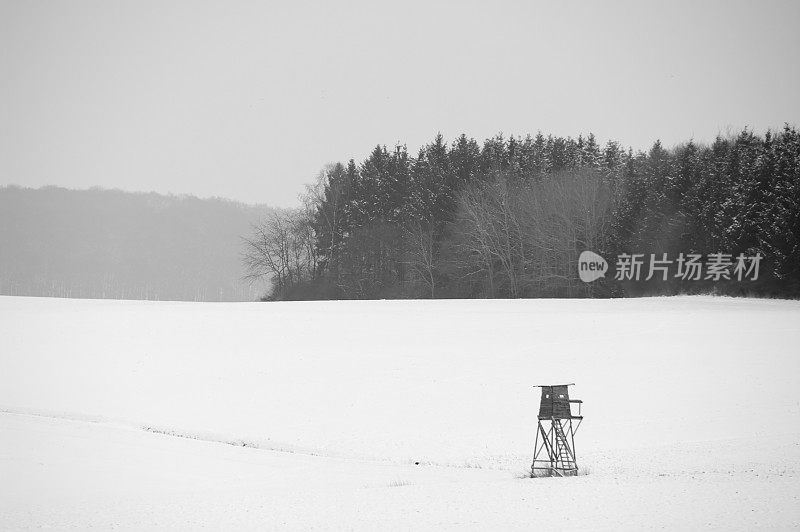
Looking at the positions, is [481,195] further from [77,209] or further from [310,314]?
[77,209]

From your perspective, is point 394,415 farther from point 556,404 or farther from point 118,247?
point 118,247

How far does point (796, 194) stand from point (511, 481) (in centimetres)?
4048

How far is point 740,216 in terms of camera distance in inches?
1906

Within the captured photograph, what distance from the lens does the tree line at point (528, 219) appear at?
49.2 m

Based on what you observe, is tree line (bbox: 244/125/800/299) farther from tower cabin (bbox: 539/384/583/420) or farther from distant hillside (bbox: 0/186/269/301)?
distant hillside (bbox: 0/186/269/301)

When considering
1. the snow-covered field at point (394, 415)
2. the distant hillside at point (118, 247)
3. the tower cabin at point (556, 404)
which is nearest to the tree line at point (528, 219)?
the snow-covered field at point (394, 415)

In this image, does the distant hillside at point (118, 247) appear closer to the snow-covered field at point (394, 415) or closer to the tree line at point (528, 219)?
the tree line at point (528, 219)

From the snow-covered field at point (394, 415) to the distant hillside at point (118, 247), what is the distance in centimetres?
9559

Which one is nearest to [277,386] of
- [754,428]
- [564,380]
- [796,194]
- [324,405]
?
[324,405]

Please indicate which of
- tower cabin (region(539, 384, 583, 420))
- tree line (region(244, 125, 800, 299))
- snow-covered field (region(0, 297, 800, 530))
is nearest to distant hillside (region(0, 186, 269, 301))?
tree line (region(244, 125, 800, 299))

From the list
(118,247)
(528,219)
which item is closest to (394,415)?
(528,219)

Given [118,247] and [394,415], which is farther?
[118,247]

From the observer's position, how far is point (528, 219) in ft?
205

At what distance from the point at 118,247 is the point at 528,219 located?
359ft
